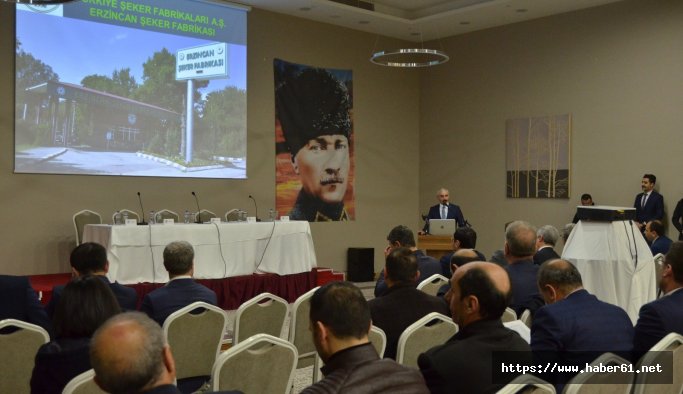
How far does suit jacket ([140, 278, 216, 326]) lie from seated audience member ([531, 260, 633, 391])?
77.2 inches

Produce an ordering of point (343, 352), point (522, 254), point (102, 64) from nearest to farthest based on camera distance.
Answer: point (343, 352) < point (522, 254) < point (102, 64)

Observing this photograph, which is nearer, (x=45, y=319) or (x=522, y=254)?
(x=45, y=319)

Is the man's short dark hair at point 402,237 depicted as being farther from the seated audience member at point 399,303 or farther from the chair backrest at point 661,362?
the chair backrest at point 661,362

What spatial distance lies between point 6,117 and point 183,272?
18.0ft

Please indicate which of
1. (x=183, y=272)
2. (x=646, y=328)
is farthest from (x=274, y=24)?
(x=646, y=328)

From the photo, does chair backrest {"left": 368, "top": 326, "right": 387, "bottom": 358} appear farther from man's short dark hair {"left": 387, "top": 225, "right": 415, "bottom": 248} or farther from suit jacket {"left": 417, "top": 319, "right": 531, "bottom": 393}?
man's short dark hair {"left": 387, "top": 225, "right": 415, "bottom": 248}

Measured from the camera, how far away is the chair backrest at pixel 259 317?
12.8 ft

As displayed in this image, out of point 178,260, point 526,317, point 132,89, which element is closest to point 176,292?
point 178,260

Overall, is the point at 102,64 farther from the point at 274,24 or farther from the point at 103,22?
the point at 274,24

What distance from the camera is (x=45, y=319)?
4.04 m

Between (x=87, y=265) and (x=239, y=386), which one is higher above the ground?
(x=87, y=265)

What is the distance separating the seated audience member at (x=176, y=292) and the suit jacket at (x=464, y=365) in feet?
6.68

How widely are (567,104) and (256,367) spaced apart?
964cm

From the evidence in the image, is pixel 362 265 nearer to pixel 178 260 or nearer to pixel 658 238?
pixel 658 238
